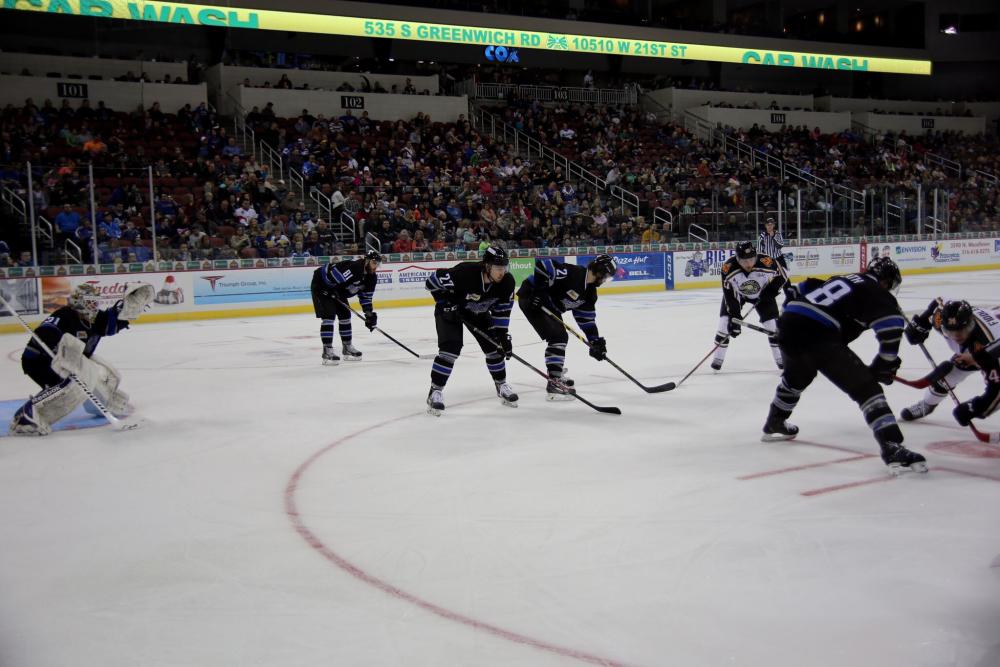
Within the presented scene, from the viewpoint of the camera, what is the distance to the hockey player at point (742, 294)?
25.4ft

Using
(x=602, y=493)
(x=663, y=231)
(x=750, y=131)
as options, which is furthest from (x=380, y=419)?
(x=750, y=131)

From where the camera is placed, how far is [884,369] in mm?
4461

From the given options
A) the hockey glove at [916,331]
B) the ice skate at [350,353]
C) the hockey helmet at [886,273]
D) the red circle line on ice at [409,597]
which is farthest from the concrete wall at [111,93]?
the hockey helmet at [886,273]

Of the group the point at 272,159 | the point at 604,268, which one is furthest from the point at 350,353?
the point at 272,159

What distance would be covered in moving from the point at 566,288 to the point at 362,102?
17.9 m

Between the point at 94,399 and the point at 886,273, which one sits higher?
the point at 886,273

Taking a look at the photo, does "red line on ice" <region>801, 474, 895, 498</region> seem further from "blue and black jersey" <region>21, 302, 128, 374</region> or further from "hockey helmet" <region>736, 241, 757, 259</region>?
"blue and black jersey" <region>21, 302, 128, 374</region>

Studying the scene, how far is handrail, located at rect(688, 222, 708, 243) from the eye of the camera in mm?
18484

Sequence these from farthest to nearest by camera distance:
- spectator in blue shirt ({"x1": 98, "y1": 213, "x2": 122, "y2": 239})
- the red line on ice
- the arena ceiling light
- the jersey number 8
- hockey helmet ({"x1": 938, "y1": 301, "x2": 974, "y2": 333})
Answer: the arena ceiling light
spectator in blue shirt ({"x1": 98, "y1": 213, "x2": 122, "y2": 239})
hockey helmet ({"x1": 938, "y1": 301, "x2": 974, "y2": 333})
the jersey number 8
the red line on ice

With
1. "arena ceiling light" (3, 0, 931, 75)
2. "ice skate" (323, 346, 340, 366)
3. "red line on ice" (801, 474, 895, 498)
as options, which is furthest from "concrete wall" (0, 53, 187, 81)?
"red line on ice" (801, 474, 895, 498)

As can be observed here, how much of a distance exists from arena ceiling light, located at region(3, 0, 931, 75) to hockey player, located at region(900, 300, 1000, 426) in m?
17.4

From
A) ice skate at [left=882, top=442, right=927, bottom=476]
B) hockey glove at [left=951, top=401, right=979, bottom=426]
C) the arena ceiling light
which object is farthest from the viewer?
the arena ceiling light

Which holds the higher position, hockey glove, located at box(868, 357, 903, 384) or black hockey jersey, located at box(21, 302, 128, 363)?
black hockey jersey, located at box(21, 302, 128, 363)

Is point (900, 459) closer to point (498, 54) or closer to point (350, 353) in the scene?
point (350, 353)
